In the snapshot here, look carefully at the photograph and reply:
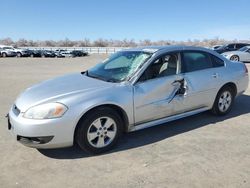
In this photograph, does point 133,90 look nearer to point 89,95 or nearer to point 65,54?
point 89,95

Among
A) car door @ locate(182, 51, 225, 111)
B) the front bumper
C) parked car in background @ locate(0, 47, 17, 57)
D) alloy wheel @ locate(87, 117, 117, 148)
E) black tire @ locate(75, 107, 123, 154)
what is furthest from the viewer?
parked car in background @ locate(0, 47, 17, 57)

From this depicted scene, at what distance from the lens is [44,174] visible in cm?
Answer: 381

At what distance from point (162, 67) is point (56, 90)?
1.84 m

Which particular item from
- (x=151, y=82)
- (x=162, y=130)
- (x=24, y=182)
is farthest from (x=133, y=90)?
(x=24, y=182)

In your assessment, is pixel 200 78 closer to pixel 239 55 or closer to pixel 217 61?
pixel 217 61

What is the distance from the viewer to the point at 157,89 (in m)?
4.90

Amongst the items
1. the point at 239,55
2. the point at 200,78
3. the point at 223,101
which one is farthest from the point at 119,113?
the point at 239,55

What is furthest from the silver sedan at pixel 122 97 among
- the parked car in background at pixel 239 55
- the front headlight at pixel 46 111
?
the parked car in background at pixel 239 55

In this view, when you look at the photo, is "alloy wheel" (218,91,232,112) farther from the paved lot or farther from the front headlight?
the front headlight

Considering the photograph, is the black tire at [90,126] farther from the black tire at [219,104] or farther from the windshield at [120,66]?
the black tire at [219,104]

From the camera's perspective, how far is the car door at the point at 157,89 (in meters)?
4.73

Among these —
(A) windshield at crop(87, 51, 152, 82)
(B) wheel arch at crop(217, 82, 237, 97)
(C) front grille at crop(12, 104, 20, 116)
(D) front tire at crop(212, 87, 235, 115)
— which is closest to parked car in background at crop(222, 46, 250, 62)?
(B) wheel arch at crop(217, 82, 237, 97)

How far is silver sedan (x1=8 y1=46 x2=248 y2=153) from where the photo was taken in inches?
162

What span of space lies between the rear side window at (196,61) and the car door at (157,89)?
0.23 m
